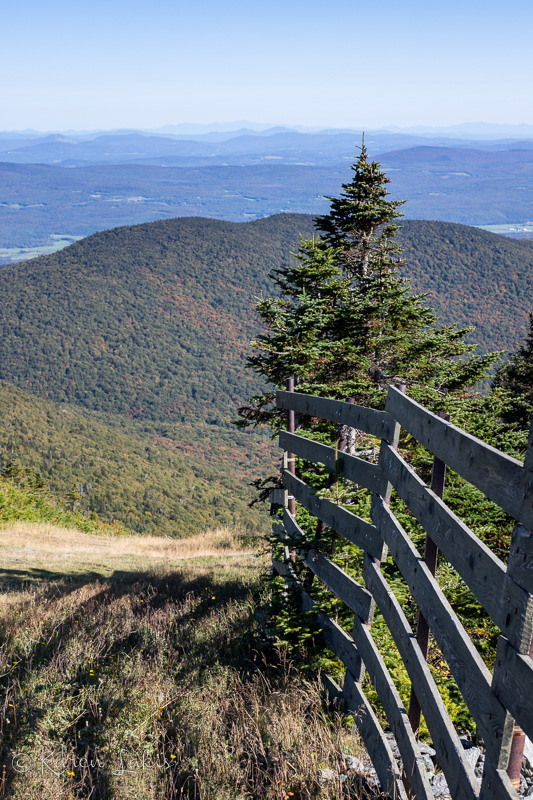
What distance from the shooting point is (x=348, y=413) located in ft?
12.4

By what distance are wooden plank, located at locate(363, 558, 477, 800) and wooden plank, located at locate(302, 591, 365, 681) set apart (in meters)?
0.51

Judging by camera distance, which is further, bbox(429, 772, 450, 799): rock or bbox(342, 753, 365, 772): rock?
bbox(342, 753, 365, 772): rock

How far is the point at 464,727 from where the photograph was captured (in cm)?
315

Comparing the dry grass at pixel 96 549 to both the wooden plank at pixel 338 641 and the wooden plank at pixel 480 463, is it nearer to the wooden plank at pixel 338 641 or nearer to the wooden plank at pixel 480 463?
the wooden plank at pixel 338 641

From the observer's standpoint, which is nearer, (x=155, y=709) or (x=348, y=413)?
(x=155, y=709)

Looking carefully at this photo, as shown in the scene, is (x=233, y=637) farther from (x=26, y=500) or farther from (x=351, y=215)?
(x=26, y=500)

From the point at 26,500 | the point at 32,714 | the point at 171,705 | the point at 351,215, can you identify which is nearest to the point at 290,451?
the point at 171,705

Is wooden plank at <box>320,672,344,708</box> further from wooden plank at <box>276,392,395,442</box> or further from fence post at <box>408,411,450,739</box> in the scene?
wooden plank at <box>276,392,395,442</box>

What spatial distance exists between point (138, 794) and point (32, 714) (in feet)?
3.30

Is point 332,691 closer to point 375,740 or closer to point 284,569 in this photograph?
point 375,740

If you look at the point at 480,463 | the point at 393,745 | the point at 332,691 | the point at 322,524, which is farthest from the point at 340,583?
the point at 480,463

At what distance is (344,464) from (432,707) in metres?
1.76

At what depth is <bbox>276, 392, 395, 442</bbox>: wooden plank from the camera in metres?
A: 3.20

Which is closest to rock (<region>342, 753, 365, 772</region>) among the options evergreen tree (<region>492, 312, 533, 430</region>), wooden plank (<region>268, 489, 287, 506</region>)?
wooden plank (<region>268, 489, 287, 506</region>)
